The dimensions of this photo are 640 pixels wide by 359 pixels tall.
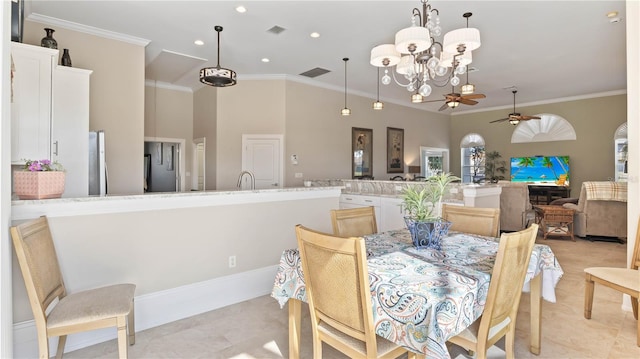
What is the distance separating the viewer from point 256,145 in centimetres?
634

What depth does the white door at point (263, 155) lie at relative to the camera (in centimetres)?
632

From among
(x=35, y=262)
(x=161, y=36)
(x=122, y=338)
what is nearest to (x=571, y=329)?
(x=122, y=338)

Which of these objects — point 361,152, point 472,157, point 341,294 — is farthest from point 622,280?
point 472,157

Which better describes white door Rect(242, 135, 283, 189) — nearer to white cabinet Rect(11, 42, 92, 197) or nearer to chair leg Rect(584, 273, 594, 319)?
white cabinet Rect(11, 42, 92, 197)

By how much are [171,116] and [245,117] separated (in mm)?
1900

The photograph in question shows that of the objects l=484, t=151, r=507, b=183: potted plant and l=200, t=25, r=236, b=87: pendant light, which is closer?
l=200, t=25, r=236, b=87: pendant light

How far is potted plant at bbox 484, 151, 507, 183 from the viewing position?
31.2 feet

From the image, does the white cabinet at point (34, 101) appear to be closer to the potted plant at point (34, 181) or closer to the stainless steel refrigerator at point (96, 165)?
the stainless steel refrigerator at point (96, 165)

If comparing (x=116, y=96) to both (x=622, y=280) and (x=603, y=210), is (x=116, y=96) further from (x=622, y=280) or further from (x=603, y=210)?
(x=603, y=210)

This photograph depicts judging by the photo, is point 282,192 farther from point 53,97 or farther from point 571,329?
point 571,329

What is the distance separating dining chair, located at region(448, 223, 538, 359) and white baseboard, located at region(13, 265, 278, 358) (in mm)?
2095

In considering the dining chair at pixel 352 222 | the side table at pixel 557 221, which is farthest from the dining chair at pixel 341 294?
the side table at pixel 557 221

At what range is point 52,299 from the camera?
1915 millimetres

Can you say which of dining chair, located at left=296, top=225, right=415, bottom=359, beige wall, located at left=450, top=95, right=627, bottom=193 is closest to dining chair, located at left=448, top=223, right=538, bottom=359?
dining chair, located at left=296, top=225, right=415, bottom=359
